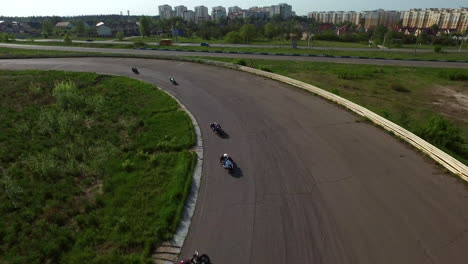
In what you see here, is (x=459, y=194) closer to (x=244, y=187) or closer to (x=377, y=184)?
(x=377, y=184)

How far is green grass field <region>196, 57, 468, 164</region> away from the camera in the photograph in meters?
17.4

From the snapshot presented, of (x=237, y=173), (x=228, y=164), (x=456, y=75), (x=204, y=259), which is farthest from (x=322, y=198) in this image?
(x=456, y=75)

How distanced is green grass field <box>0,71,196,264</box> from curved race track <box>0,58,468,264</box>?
161cm

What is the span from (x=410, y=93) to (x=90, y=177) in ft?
102

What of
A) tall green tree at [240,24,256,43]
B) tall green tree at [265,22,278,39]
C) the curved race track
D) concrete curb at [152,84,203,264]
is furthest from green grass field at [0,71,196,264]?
tall green tree at [265,22,278,39]

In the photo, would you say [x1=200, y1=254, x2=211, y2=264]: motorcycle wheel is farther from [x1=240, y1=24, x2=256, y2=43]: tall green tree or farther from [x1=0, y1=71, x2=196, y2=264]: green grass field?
[x1=240, y1=24, x2=256, y2=43]: tall green tree

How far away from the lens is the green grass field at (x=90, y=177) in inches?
371

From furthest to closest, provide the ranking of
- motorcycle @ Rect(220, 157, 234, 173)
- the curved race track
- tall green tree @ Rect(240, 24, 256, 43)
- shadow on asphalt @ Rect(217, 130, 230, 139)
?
tall green tree @ Rect(240, 24, 256, 43) < shadow on asphalt @ Rect(217, 130, 230, 139) < motorcycle @ Rect(220, 157, 234, 173) < the curved race track

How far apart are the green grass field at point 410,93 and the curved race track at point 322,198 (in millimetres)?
3448

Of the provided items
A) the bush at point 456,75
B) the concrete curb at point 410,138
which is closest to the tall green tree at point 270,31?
the bush at point 456,75

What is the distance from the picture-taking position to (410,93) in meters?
29.1

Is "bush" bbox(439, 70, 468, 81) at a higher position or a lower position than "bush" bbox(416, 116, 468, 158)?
higher

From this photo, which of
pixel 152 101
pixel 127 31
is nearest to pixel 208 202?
pixel 152 101

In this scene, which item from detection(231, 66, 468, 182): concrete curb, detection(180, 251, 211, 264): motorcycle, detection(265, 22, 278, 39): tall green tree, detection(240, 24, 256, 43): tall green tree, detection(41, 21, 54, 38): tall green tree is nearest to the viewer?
detection(180, 251, 211, 264): motorcycle
